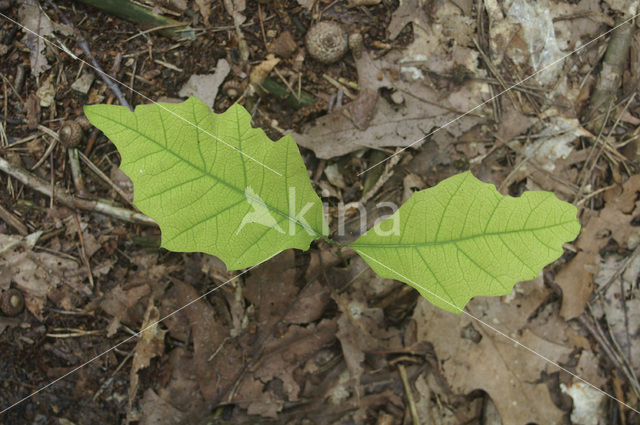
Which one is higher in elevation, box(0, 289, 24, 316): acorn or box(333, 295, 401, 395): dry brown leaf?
box(0, 289, 24, 316): acorn

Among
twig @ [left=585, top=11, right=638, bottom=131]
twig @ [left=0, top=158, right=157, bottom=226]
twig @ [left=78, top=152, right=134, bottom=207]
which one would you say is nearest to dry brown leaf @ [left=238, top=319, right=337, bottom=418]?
twig @ [left=0, top=158, right=157, bottom=226]

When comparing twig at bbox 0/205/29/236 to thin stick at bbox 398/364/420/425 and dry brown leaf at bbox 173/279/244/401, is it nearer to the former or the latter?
dry brown leaf at bbox 173/279/244/401

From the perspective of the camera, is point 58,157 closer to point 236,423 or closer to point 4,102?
point 4,102

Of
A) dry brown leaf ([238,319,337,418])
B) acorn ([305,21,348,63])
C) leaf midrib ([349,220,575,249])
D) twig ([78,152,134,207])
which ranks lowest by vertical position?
dry brown leaf ([238,319,337,418])

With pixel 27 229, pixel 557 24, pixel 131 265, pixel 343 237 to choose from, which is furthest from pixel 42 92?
pixel 557 24

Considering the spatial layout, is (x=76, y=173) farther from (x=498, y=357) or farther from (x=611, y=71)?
(x=611, y=71)

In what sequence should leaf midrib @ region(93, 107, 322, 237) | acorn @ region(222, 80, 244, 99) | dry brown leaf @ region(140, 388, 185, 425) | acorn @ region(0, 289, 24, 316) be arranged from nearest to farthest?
leaf midrib @ region(93, 107, 322, 237) → dry brown leaf @ region(140, 388, 185, 425) → acorn @ region(0, 289, 24, 316) → acorn @ region(222, 80, 244, 99)
